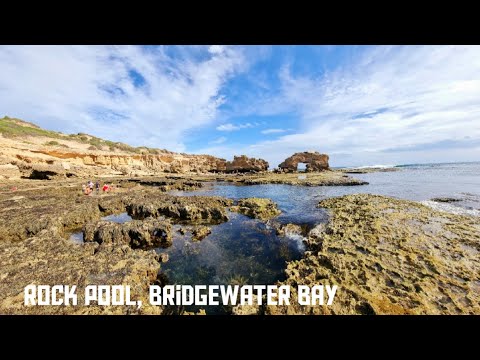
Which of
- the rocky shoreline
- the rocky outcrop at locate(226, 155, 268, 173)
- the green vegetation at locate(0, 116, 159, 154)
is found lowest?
the rocky shoreline

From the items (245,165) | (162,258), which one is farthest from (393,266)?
(245,165)

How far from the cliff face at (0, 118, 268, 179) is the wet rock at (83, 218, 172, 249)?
28860 mm

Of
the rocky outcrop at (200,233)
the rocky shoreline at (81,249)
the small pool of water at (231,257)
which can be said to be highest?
the rocky shoreline at (81,249)

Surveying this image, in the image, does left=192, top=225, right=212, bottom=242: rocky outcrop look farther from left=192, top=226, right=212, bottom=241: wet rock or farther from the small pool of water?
the small pool of water

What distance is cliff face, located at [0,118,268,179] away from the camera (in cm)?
3009

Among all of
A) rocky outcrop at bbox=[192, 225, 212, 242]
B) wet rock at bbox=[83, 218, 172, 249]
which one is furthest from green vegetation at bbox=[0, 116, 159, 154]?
rocky outcrop at bbox=[192, 225, 212, 242]

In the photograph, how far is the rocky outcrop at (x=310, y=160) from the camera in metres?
78.5

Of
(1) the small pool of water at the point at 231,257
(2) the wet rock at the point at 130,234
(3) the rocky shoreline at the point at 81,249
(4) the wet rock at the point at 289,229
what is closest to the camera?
(3) the rocky shoreline at the point at 81,249

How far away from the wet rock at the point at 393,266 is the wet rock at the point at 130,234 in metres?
6.72

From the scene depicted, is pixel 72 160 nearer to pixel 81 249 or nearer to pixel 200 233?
pixel 81 249

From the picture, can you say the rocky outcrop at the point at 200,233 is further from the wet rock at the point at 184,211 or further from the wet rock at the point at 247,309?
the wet rock at the point at 247,309

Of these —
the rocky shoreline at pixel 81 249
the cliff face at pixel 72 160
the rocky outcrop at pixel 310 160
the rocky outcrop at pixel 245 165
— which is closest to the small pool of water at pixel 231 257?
the rocky shoreline at pixel 81 249
